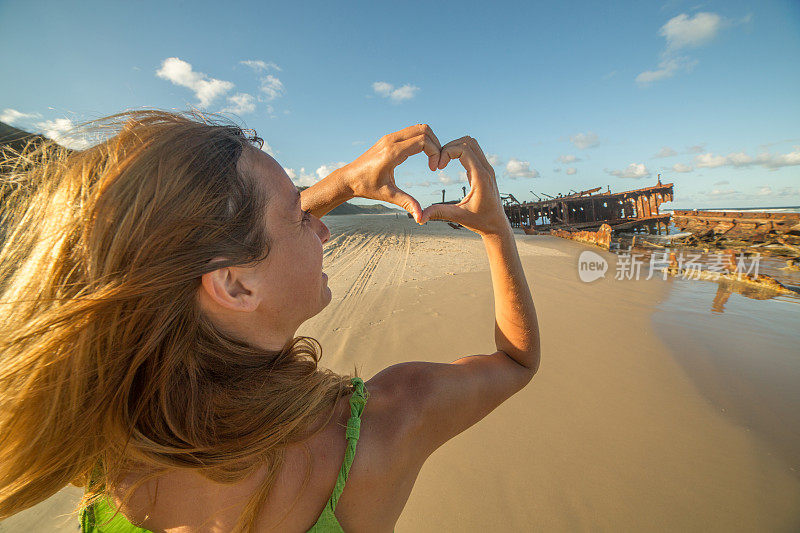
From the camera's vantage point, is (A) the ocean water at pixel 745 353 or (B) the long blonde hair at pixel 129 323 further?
(A) the ocean water at pixel 745 353

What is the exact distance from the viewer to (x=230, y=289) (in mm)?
882

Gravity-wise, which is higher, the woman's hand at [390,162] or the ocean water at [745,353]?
the woman's hand at [390,162]

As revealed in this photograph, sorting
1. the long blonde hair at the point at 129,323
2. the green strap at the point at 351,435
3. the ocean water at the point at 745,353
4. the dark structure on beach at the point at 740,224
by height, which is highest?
the long blonde hair at the point at 129,323

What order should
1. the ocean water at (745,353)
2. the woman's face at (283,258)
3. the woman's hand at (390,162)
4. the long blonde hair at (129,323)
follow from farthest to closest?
the ocean water at (745,353), the woman's hand at (390,162), the woman's face at (283,258), the long blonde hair at (129,323)

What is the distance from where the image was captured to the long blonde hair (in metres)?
0.72

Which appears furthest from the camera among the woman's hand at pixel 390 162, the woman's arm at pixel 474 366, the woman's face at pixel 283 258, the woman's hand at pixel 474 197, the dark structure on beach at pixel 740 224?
the dark structure on beach at pixel 740 224

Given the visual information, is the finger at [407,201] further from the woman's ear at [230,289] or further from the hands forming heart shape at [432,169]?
the woman's ear at [230,289]

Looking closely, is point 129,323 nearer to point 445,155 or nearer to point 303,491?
point 303,491

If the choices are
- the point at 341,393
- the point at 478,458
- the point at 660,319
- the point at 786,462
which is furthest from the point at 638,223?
the point at 341,393

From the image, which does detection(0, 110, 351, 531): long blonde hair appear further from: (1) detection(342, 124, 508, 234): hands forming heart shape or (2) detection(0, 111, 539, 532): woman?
(1) detection(342, 124, 508, 234): hands forming heart shape

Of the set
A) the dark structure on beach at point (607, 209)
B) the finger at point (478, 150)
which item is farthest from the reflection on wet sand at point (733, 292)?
the dark structure on beach at point (607, 209)

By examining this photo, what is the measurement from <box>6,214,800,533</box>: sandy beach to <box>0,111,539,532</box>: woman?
5.55 feet

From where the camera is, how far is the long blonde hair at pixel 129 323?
72cm

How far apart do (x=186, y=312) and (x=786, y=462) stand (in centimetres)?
436
